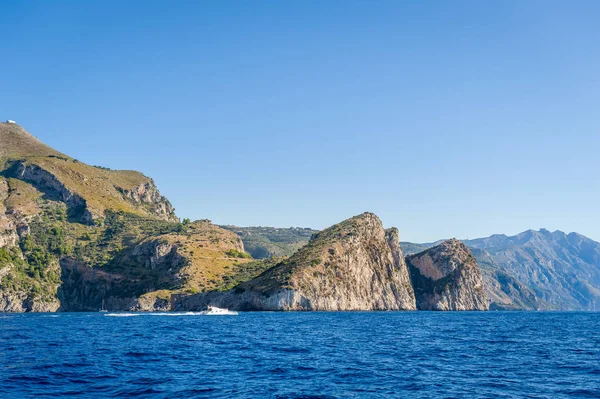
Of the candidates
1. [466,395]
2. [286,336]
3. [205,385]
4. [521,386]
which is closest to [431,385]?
[466,395]

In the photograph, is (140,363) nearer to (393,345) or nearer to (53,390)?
(53,390)

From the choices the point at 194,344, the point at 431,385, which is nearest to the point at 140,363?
the point at 194,344

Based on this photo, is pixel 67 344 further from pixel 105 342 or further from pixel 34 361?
pixel 34 361

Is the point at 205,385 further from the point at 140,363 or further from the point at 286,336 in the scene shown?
the point at 286,336

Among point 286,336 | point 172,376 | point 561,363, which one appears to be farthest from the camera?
point 286,336

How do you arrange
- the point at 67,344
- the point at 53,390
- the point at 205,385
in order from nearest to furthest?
1. the point at 53,390
2. the point at 205,385
3. the point at 67,344

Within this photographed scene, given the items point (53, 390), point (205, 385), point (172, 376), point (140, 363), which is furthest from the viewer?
point (140, 363)

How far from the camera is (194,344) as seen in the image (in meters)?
76.1

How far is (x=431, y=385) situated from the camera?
4550 centimetres

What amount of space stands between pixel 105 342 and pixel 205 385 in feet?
128

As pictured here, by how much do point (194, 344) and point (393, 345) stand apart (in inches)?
1074

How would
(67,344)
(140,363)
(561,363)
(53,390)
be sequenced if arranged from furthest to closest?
(67,344)
(561,363)
(140,363)
(53,390)

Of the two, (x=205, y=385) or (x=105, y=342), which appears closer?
(x=205, y=385)

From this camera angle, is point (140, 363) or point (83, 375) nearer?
point (83, 375)
